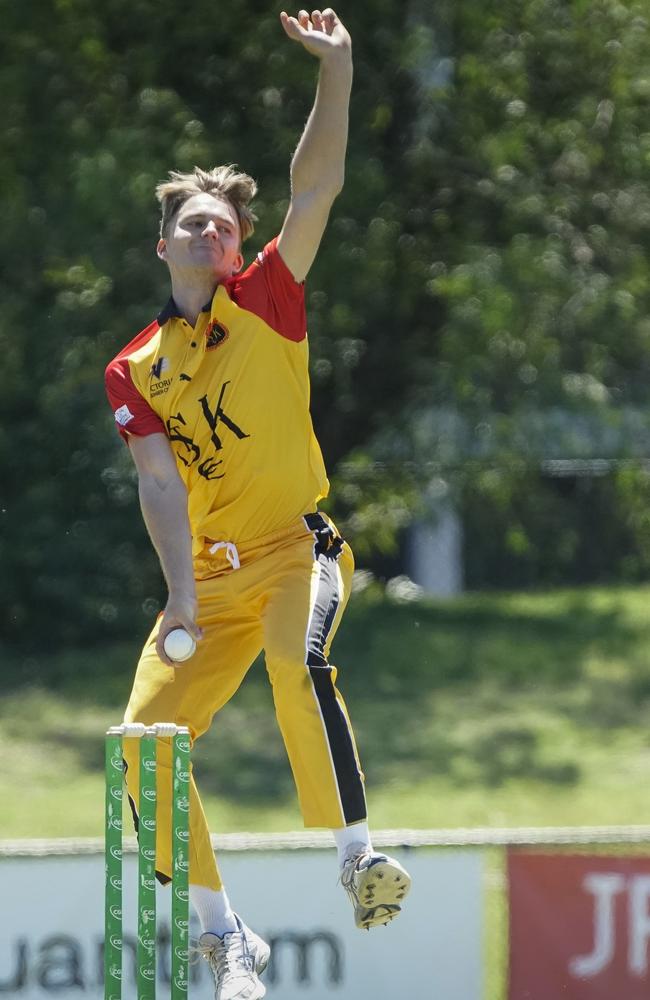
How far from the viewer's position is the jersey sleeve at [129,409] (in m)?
4.39

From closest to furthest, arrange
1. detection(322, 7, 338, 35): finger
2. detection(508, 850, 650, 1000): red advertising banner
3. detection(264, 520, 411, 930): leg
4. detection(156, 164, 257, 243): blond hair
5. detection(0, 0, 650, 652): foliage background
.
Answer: detection(264, 520, 411, 930): leg
detection(322, 7, 338, 35): finger
detection(156, 164, 257, 243): blond hair
detection(508, 850, 650, 1000): red advertising banner
detection(0, 0, 650, 652): foliage background

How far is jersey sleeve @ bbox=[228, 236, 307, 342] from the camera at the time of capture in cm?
435

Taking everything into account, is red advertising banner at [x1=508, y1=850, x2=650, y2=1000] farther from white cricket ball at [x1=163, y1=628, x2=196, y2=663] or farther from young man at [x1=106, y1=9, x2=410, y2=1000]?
white cricket ball at [x1=163, y1=628, x2=196, y2=663]

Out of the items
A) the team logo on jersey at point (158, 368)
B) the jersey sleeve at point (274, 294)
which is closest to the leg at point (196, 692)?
the team logo on jersey at point (158, 368)

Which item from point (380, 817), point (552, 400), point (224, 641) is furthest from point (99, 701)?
point (224, 641)

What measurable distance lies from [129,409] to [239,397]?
1.01ft

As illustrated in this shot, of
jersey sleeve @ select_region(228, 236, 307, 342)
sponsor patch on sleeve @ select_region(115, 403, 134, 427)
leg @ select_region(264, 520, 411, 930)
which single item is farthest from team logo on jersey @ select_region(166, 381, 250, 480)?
leg @ select_region(264, 520, 411, 930)

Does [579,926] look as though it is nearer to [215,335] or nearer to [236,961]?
[236,961]

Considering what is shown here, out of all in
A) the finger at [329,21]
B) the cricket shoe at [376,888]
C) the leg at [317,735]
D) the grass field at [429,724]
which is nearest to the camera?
the cricket shoe at [376,888]

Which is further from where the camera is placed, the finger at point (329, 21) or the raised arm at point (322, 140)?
the finger at point (329, 21)

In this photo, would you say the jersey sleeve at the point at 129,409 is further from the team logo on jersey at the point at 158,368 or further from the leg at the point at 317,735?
the leg at the point at 317,735

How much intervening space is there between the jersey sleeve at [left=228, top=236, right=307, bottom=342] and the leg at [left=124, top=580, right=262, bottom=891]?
0.71 m

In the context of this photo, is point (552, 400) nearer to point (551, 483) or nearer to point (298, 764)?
point (551, 483)

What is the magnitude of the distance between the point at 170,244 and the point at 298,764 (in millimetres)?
1414
